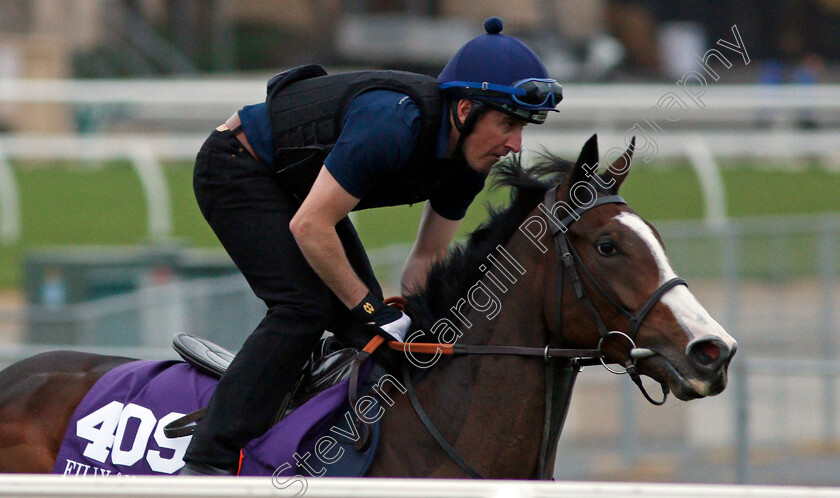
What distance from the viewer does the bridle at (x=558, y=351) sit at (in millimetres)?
3410

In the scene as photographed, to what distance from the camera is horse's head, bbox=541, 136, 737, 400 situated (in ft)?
10.5

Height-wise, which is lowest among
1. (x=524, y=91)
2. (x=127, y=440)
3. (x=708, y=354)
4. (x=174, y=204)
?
(x=174, y=204)

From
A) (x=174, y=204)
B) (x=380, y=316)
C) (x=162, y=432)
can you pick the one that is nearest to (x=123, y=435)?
(x=162, y=432)

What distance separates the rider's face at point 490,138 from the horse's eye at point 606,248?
44cm

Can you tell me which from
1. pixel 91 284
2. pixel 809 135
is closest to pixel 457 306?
pixel 91 284

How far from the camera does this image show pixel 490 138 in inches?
142

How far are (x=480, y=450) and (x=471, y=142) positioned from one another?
98 centimetres

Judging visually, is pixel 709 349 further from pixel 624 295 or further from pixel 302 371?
pixel 302 371

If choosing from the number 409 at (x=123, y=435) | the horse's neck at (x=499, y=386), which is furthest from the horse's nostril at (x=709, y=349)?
the number 409 at (x=123, y=435)

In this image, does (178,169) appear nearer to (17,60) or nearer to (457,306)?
(17,60)

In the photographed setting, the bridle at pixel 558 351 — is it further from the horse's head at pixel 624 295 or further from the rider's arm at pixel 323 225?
the rider's arm at pixel 323 225

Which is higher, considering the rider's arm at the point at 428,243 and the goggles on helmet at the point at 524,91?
the goggles on helmet at the point at 524,91

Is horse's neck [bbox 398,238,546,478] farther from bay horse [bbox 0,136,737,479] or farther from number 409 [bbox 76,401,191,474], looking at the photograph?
number 409 [bbox 76,401,191,474]

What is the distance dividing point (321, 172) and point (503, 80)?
65cm
